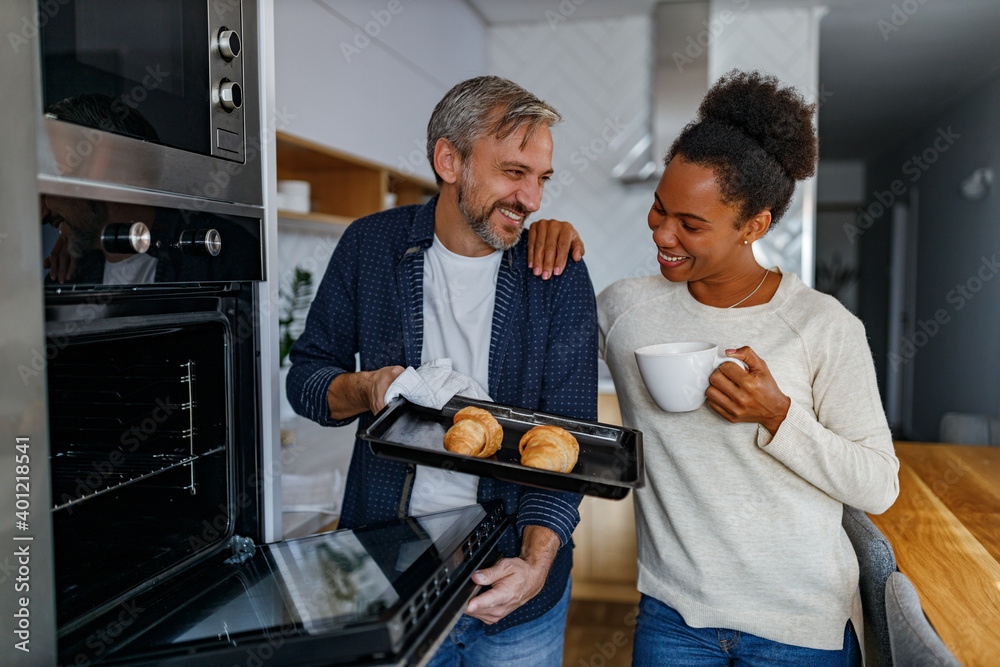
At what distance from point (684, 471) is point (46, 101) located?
999 millimetres

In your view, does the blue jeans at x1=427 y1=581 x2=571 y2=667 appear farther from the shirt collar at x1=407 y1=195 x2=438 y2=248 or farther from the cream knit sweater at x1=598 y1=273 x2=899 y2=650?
the shirt collar at x1=407 y1=195 x2=438 y2=248

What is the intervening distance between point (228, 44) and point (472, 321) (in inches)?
23.0

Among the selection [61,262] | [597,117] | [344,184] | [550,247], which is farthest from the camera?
[597,117]

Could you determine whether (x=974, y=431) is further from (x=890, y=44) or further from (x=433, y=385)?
(x=433, y=385)

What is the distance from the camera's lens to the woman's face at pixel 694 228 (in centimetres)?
116

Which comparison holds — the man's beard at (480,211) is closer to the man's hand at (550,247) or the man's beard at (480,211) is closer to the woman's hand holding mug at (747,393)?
the man's hand at (550,247)

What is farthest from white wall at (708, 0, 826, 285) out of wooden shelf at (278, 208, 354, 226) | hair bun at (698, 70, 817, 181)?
hair bun at (698, 70, 817, 181)

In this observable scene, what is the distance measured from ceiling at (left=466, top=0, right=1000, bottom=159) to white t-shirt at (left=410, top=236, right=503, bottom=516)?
9.66ft

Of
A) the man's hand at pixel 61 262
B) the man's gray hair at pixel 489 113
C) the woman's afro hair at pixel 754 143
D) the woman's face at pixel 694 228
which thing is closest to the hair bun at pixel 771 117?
the woman's afro hair at pixel 754 143

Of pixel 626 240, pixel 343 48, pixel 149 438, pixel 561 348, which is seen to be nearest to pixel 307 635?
pixel 149 438

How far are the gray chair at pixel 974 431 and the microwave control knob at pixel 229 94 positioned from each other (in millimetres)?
2925

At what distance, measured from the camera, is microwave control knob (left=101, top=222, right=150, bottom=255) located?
0.73 metres

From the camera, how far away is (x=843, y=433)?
44.6 inches

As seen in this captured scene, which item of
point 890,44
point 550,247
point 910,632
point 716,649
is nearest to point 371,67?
point 550,247
